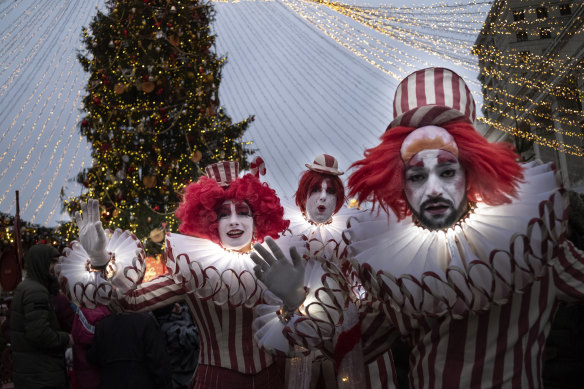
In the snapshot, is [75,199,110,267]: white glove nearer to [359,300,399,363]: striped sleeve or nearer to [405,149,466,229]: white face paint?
[359,300,399,363]: striped sleeve

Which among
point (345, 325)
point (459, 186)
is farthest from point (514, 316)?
point (345, 325)

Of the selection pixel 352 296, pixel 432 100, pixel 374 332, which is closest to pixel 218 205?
pixel 352 296

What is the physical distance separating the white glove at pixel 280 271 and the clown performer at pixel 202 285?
953mm

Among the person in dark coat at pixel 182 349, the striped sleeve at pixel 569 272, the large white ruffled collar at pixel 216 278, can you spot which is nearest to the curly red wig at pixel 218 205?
the large white ruffled collar at pixel 216 278

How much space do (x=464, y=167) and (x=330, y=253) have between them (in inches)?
74.3

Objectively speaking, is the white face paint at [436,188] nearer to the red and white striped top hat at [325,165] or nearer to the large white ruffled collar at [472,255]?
the large white ruffled collar at [472,255]

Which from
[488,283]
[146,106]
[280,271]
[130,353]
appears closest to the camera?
[488,283]

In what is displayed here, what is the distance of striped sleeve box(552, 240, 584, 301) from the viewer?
151cm

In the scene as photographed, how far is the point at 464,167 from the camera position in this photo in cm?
163

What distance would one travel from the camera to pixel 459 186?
160 centimetres

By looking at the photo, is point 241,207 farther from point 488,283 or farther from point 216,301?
point 488,283

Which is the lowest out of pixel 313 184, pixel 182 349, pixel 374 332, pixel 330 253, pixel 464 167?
pixel 374 332

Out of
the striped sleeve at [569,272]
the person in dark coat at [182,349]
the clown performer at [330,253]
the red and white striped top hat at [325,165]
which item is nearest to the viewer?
the striped sleeve at [569,272]

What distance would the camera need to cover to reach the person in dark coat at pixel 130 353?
3.35 m
